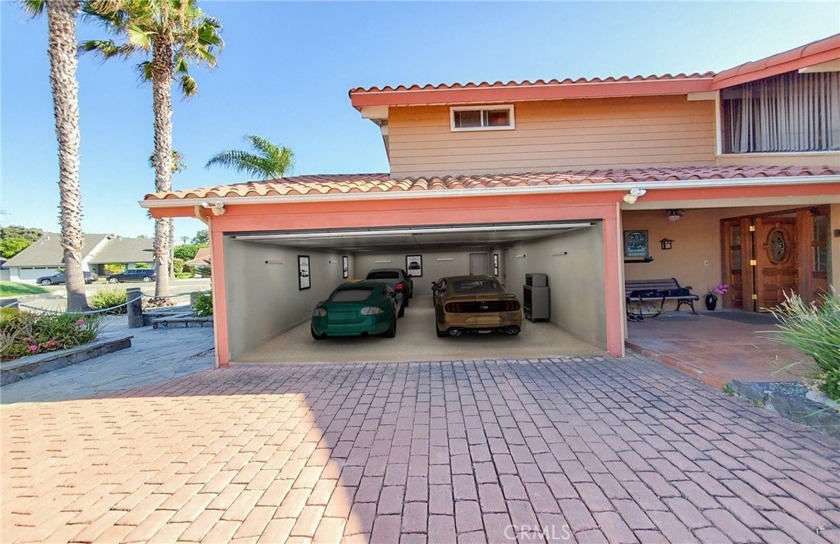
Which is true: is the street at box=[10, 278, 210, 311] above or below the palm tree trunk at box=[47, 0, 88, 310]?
below

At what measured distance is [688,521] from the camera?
91.8 inches

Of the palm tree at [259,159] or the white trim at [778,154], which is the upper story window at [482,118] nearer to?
the white trim at [778,154]

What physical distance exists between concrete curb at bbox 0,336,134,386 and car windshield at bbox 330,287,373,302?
5103mm

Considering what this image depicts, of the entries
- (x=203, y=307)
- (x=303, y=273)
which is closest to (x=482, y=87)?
(x=303, y=273)

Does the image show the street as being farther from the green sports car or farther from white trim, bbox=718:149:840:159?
white trim, bbox=718:149:840:159

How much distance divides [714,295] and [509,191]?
7.22 metres

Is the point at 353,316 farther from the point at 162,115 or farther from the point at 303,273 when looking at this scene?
the point at 162,115

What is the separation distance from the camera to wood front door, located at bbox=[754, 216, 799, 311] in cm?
827

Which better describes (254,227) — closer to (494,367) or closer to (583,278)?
(494,367)

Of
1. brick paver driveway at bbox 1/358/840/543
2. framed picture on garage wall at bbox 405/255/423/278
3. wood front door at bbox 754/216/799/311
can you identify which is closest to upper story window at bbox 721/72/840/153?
wood front door at bbox 754/216/799/311

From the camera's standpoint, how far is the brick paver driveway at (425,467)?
7.82 feet

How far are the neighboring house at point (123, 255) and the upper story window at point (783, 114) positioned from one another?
58770 millimetres

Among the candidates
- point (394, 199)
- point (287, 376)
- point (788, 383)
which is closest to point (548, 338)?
point (788, 383)

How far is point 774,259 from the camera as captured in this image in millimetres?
8438
